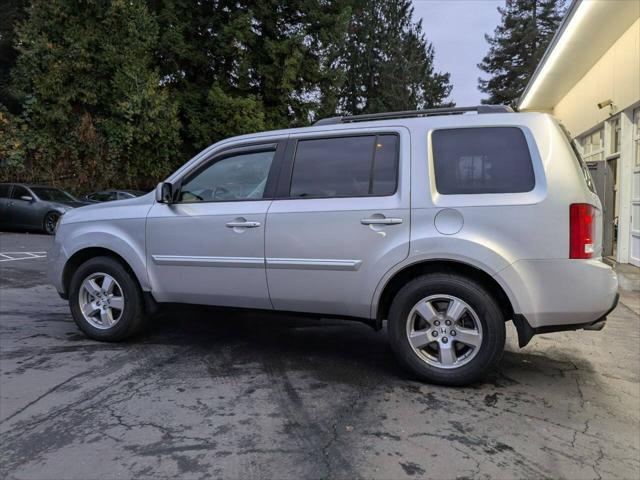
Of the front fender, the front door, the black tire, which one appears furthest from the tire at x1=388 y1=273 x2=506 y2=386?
the black tire

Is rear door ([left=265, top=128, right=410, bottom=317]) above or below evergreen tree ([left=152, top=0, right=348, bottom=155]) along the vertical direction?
below

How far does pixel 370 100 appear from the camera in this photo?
3322 cm

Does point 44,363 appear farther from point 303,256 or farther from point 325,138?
point 325,138

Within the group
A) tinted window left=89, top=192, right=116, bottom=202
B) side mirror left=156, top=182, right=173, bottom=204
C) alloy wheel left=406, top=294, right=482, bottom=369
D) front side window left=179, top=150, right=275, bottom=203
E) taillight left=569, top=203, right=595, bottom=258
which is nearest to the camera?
taillight left=569, top=203, right=595, bottom=258

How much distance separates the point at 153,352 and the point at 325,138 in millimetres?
2431

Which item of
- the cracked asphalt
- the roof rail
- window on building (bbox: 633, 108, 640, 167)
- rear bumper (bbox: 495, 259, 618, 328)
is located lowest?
the cracked asphalt

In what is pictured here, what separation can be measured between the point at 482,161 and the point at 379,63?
31.0m

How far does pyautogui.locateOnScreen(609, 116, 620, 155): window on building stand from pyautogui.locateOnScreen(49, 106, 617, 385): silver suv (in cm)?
825

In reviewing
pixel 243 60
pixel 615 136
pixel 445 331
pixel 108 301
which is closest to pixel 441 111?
pixel 445 331

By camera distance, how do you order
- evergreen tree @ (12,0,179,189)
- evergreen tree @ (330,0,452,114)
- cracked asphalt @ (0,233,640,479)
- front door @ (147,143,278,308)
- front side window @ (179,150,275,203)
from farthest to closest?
Answer: evergreen tree @ (330,0,452,114) → evergreen tree @ (12,0,179,189) → front side window @ (179,150,275,203) → front door @ (147,143,278,308) → cracked asphalt @ (0,233,640,479)

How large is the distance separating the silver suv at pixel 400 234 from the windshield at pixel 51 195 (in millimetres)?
12373

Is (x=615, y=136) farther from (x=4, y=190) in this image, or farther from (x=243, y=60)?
(x=4, y=190)

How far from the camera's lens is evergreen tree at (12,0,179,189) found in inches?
726

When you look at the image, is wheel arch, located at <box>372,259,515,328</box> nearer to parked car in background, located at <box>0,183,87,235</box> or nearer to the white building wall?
the white building wall
